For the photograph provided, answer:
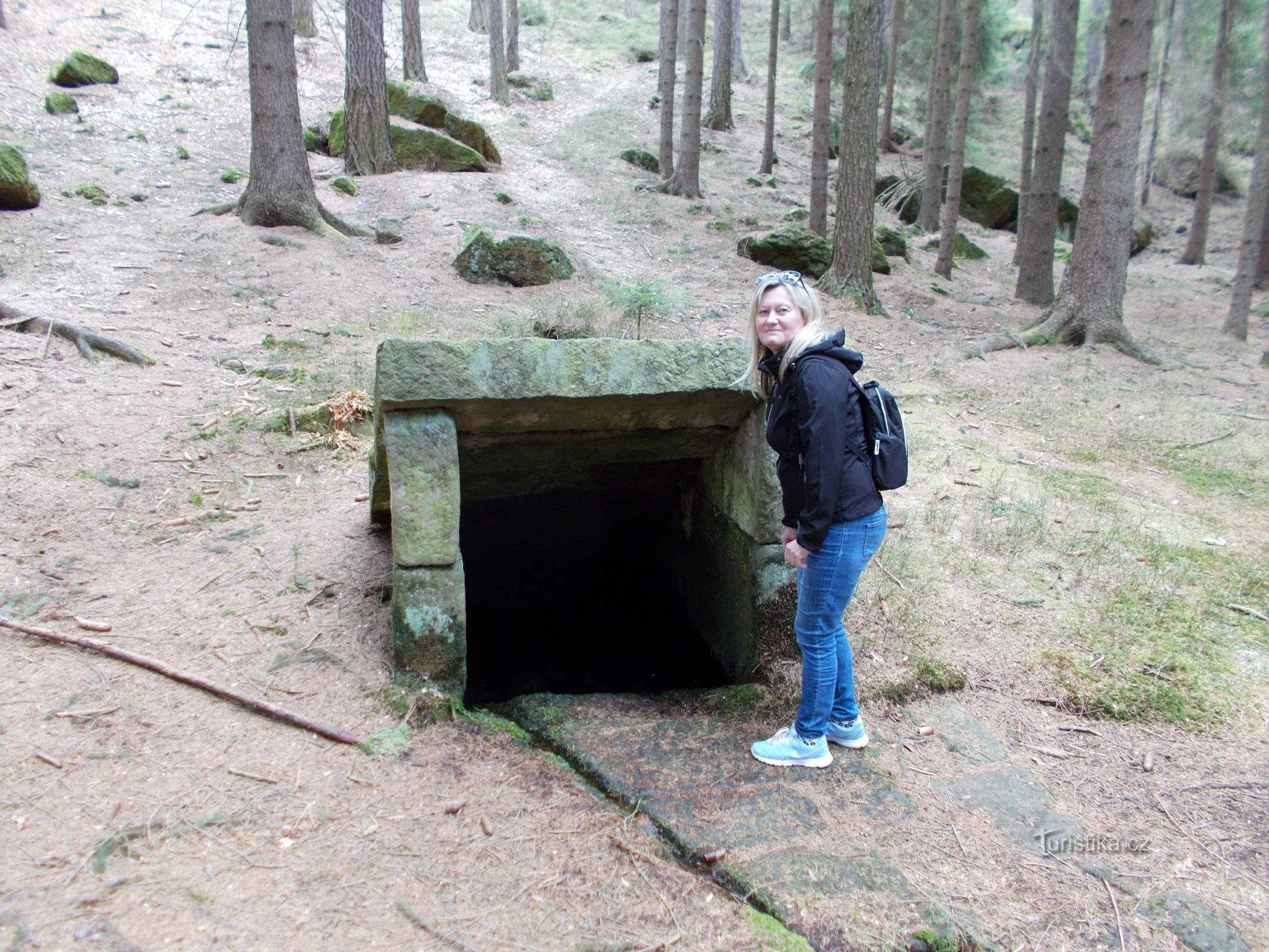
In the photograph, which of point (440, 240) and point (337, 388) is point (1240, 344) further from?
point (337, 388)

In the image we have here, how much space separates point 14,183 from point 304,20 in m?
11.9

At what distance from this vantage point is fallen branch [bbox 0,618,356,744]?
2.86 meters

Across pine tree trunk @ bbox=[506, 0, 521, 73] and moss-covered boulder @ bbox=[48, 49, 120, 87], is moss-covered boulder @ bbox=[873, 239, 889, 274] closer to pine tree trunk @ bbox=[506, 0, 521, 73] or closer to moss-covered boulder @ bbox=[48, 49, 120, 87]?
pine tree trunk @ bbox=[506, 0, 521, 73]

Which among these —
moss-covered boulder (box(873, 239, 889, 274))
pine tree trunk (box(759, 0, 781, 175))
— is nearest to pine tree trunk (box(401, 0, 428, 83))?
pine tree trunk (box(759, 0, 781, 175))

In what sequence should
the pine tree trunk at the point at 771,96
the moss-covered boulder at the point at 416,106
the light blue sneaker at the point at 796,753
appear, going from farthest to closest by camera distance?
the pine tree trunk at the point at 771,96 < the moss-covered boulder at the point at 416,106 < the light blue sneaker at the point at 796,753

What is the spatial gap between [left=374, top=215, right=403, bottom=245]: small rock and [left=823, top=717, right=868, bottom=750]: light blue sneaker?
29.0 ft

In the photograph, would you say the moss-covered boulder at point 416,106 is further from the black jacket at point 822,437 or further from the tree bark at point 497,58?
the black jacket at point 822,437

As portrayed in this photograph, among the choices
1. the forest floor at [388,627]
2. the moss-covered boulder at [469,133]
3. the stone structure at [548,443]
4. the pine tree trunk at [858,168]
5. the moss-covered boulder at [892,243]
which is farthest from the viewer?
the moss-covered boulder at [469,133]

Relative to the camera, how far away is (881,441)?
262 centimetres

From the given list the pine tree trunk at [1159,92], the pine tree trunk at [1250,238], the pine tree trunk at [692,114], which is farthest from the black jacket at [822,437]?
the pine tree trunk at [1159,92]

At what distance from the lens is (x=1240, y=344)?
38.8ft

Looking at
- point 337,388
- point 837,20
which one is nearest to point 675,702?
point 337,388

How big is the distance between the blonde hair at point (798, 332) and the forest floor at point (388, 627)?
5.09ft

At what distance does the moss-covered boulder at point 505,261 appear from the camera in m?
9.32
